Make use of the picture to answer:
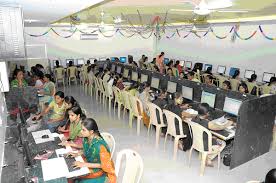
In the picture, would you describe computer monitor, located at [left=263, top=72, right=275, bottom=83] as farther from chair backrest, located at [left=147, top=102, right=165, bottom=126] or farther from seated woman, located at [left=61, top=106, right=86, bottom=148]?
seated woman, located at [left=61, top=106, right=86, bottom=148]

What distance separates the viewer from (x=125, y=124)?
235 inches

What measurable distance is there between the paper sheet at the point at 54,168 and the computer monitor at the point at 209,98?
320 centimetres

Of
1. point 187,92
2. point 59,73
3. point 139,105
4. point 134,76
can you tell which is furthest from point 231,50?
point 59,73

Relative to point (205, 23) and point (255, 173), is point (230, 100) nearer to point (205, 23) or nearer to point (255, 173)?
point (255, 173)

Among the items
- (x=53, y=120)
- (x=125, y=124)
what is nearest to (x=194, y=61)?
(x=125, y=124)

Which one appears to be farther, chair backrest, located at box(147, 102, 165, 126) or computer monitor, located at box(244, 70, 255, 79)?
computer monitor, located at box(244, 70, 255, 79)

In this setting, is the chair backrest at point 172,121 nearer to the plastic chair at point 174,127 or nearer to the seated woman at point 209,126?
the plastic chair at point 174,127

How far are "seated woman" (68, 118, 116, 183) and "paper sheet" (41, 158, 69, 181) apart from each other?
15 cm

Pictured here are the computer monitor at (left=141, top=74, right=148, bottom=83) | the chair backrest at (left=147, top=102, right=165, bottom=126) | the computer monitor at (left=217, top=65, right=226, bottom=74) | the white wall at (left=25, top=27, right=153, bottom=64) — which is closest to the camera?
the chair backrest at (left=147, top=102, right=165, bottom=126)

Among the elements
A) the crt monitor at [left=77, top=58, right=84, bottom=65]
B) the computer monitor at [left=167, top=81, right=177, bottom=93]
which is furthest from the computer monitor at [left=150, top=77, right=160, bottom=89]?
the crt monitor at [left=77, top=58, right=84, bottom=65]

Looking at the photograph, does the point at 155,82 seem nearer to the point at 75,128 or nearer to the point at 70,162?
the point at 75,128

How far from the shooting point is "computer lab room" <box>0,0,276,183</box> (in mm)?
2705

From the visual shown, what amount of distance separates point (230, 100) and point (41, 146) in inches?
130

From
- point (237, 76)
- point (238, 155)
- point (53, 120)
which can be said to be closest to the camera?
point (238, 155)
